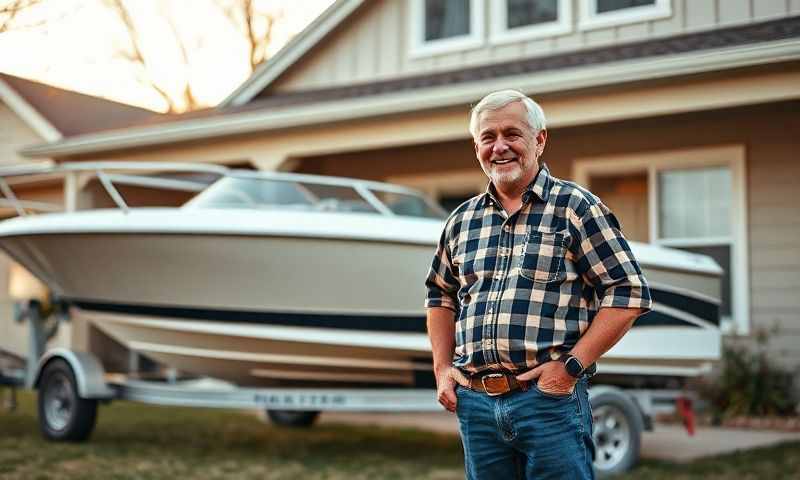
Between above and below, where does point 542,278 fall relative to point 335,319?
above

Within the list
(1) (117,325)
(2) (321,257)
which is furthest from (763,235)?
(1) (117,325)

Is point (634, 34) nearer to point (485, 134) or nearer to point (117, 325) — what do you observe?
point (117, 325)

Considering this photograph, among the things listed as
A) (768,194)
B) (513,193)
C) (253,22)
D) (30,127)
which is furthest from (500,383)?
(253,22)

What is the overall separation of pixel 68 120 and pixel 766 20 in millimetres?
9997

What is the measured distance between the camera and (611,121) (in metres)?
7.93

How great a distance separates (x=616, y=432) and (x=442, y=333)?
143 inches

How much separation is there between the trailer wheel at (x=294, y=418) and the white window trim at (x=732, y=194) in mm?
3682

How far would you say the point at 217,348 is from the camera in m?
6.35

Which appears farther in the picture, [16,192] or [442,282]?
[16,192]

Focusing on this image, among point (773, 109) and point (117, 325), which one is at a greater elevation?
point (773, 109)

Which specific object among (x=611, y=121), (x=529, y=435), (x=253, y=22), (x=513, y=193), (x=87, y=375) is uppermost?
(x=253, y=22)

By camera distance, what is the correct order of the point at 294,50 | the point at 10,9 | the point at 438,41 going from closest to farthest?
the point at 10,9 < the point at 438,41 < the point at 294,50

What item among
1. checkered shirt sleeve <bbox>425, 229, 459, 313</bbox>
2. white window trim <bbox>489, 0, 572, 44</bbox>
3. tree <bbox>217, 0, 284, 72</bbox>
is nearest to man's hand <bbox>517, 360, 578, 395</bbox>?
checkered shirt sleeve <bbox>425, 229, 459, 313</bbox>

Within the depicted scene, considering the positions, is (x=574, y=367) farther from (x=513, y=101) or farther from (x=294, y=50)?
(x=294, y=50)
